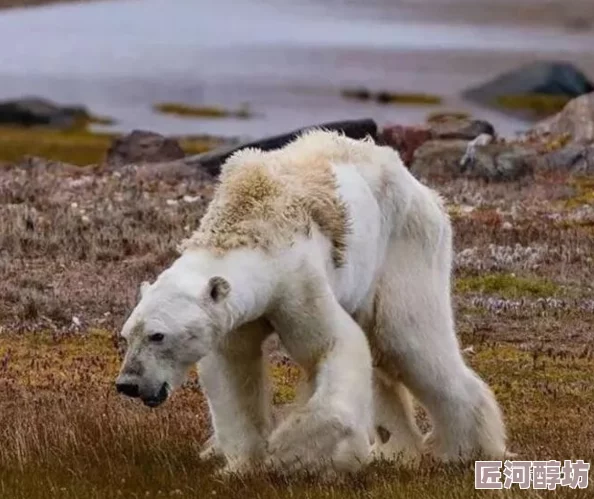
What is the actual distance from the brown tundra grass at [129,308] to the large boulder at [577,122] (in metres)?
5.27

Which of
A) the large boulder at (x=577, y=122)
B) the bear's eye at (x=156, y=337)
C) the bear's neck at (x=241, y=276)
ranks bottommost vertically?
the large boulder at (x=577, y=122)

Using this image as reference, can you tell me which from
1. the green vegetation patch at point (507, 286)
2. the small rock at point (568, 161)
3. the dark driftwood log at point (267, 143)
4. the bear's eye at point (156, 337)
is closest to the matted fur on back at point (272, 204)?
the bear's eye at point (156, 337)

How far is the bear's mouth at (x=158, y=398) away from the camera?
280 inches

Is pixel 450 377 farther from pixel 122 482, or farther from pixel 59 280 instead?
pixel 59 280

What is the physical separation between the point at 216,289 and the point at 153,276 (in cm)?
988

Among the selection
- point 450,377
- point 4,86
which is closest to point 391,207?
point 450,377

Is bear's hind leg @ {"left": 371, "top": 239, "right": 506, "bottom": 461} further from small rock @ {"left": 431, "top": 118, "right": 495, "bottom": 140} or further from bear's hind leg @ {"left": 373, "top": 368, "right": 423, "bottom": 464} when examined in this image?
small rock @ {"left": 431, "top": 118, "right": 495, "bottom": 140}

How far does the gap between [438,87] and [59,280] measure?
388 feet

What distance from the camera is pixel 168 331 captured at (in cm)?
708

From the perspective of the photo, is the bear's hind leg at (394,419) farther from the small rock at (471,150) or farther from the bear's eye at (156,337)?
the small rock at (471,150)

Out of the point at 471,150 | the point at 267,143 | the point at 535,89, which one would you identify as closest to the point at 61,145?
the point at 267,143

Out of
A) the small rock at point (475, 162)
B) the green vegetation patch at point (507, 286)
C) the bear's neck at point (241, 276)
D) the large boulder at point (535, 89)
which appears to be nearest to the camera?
the bear's neck at point (241, 276)

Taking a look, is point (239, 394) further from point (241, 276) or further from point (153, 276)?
point (153, 276)

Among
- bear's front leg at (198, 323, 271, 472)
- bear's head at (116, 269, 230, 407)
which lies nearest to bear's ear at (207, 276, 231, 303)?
bear's head at (116, 269, 230, 407)
